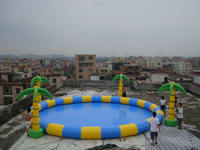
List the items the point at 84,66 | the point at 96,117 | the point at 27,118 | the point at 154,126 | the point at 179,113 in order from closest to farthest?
the point at 154,126
the point at 27,118
the point at 179,113
the point at 96,117
the point at 84,66

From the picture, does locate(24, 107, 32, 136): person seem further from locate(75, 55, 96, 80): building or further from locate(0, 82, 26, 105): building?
locate(75, 55, 96, 80): building

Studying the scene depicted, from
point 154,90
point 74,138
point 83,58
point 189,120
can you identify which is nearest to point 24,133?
point 74,138

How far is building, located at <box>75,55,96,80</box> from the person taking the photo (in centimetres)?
4534

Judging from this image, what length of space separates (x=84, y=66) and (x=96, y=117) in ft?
119

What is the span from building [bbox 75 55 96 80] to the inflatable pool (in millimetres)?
32084

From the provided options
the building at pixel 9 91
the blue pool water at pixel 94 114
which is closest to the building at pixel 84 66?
the building at pixel 9 91

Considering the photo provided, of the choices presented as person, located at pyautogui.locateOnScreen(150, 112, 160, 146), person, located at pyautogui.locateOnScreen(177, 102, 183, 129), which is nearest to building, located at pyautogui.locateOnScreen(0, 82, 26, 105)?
person, located at pyautogui.locateOnScreen(177, 102, 183, 129)

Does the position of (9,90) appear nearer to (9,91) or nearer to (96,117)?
(9,91)

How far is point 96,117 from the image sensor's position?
399 inches

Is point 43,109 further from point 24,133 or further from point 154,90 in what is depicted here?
point 154,90

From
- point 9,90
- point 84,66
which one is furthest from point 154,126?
point 84,66

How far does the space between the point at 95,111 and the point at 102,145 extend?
490cm

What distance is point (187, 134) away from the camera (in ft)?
24.6

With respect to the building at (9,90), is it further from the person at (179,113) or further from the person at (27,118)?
the person at (179,113)
